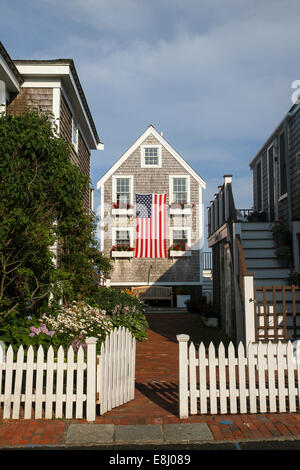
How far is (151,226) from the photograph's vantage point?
22047mm

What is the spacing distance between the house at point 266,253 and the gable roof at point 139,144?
7478 millimetres

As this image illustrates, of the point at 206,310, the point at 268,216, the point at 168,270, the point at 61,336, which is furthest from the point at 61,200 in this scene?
the point at 168,270

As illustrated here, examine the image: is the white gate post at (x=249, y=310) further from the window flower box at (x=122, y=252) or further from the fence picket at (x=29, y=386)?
the window flower box at (x=122, y=252)

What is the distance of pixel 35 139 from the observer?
6.68 m

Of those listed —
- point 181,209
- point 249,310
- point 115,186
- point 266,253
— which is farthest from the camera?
point 115,186

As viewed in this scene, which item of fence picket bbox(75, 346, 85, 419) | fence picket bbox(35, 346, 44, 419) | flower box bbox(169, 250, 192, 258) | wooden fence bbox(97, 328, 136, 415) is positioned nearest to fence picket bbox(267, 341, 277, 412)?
wooden fence bbox(97, 328, 136, 415)

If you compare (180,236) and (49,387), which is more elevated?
(180,236)

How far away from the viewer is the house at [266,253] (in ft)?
26.1

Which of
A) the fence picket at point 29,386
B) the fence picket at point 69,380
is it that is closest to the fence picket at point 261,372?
the fence picket at point 69,380

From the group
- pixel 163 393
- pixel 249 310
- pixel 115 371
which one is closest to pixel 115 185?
pixel 249 310

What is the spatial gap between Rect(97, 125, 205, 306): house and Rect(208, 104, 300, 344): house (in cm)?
723

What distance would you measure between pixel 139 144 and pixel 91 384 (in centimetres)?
1916

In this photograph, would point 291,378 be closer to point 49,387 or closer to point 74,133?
point 49,387

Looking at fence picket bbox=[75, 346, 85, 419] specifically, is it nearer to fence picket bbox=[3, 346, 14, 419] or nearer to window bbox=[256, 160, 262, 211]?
fence picket bbox=[3, 346, 14, 419]
